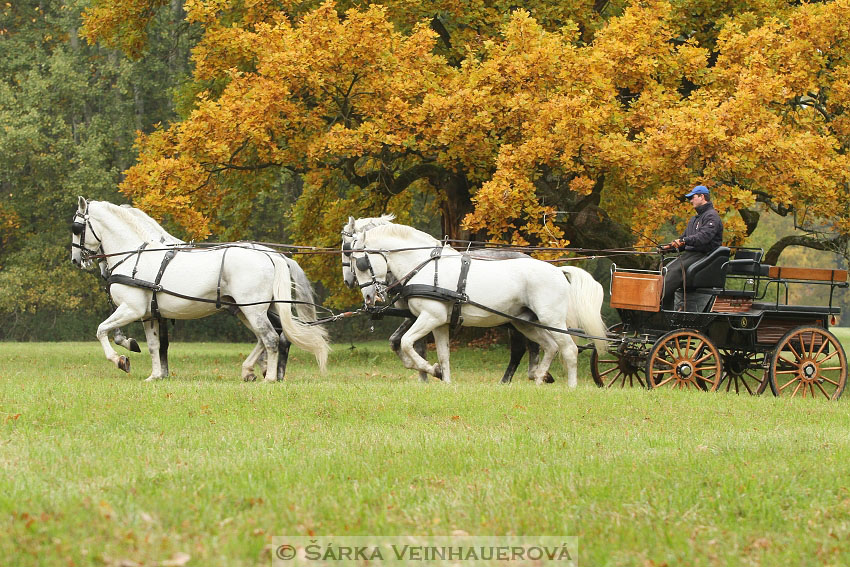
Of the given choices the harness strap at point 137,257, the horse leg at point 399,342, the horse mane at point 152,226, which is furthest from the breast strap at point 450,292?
the harness strap at point 137,257

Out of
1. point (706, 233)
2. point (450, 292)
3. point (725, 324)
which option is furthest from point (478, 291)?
point (725, 324)

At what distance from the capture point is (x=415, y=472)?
24.1 feet

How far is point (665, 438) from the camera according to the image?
8.98m

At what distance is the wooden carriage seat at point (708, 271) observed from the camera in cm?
1271

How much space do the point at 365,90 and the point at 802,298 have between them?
57.7 metres

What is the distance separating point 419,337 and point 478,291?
40.2 inches

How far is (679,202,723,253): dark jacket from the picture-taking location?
1266 centimetres

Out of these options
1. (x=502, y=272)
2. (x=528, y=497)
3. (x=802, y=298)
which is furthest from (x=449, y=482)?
(x=802, y=298)

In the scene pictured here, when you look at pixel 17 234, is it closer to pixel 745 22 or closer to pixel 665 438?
pixel 745 22

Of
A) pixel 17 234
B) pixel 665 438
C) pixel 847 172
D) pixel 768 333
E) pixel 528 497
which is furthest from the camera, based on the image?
pixel 17 234

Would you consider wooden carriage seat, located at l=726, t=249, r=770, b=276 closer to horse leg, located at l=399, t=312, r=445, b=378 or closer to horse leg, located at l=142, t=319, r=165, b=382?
horse leg, located at l=399, t=312, r=445, b=378

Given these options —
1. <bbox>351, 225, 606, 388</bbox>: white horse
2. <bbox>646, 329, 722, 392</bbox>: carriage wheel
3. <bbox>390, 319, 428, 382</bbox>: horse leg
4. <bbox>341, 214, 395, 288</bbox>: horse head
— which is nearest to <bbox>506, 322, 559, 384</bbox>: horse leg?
<bbox>351, 225, 606, 388</bbox>: white horse

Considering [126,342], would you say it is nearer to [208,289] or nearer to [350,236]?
[208,289]

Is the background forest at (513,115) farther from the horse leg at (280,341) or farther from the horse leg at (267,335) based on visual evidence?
the horse leg at (267,335)
